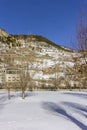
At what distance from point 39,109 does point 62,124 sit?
3428 mm

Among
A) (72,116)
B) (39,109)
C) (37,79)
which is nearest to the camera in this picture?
(72,116)

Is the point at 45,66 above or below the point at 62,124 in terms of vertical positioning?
above

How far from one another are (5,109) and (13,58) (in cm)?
850

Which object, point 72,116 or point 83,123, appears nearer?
point 83,123

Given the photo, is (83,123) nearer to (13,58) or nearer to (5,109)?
(5,109)

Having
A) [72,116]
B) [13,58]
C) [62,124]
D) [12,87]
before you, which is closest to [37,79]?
[12,87]

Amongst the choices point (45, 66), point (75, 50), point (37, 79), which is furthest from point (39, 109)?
point (45, 66)

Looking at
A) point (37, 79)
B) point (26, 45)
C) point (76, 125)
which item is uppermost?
point (26, 45)

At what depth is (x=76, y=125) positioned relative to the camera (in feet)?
31.3

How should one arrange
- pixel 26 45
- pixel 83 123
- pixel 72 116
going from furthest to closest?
pixel 26 45, pixel 72 116, pixel 83 123

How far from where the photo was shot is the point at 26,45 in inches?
794

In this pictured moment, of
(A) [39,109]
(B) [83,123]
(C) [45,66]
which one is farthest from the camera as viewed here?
(C) [45,66]

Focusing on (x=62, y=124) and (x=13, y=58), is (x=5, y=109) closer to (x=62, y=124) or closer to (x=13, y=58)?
(x=62, y=124)

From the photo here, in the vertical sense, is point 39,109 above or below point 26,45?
below
